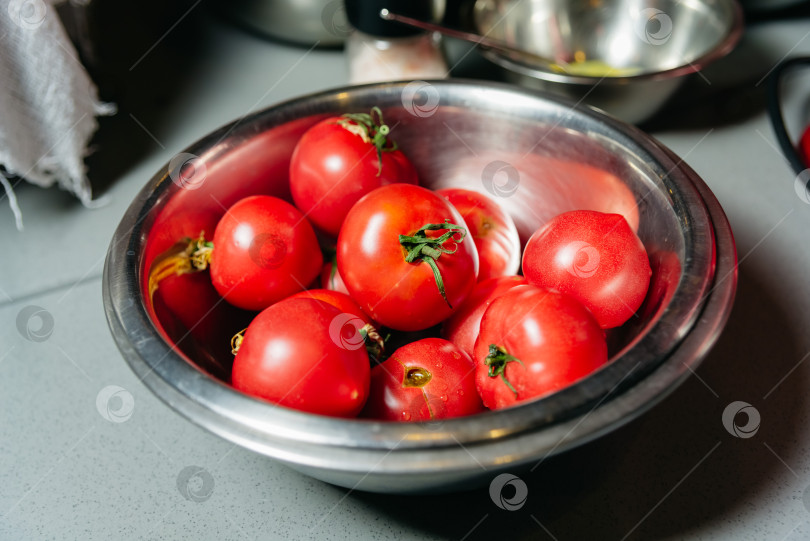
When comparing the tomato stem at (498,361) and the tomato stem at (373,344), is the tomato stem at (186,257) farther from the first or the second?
the tomato stem at (498,361)

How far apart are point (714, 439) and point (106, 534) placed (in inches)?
20.0

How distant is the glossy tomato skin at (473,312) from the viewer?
0.54 m

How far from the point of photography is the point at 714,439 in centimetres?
55

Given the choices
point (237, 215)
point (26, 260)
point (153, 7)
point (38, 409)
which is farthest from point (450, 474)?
point (153, 7)

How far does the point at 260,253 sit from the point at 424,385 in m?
0.18

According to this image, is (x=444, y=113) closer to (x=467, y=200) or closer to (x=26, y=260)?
(x=467, y=200)

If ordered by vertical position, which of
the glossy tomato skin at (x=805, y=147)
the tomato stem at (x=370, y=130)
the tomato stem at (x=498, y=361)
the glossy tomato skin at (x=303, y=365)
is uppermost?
the glossy tomato skin at (x=805, y=147)

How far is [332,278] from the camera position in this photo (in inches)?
23.4

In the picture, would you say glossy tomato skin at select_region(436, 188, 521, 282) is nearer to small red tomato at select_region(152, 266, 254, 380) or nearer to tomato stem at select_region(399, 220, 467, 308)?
tomato stem at select_region(399, 220, 467, 308)

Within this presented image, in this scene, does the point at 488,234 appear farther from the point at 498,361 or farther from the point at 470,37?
the point at 470,37

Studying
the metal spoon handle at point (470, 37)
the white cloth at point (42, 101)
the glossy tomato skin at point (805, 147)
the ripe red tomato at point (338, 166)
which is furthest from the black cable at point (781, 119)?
the white cloth at point (42, 101)

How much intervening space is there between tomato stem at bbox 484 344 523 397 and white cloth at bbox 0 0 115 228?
22.8 inches

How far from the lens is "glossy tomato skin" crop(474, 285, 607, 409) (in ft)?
1.41

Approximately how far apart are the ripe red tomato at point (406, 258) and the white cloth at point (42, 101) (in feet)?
1.45
